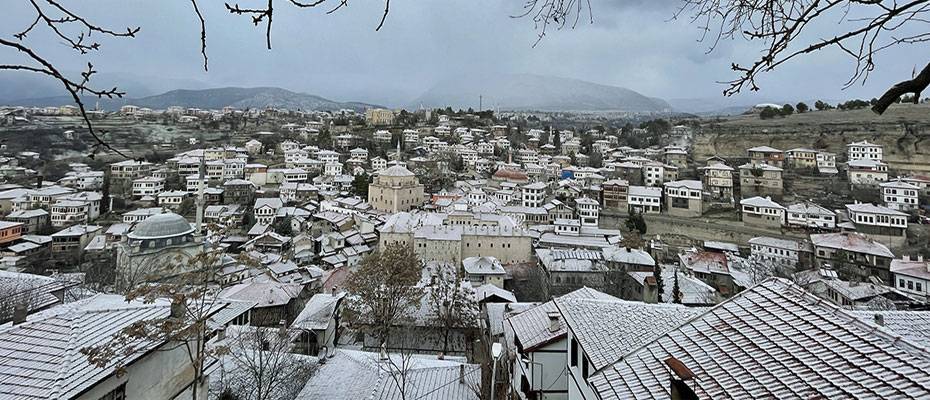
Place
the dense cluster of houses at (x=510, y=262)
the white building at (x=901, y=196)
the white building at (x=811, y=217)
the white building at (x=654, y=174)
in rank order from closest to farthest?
the dense cluster of houses at (x=510, y=262)
the white building at (x=811, y=217)
the white building at (x=901, y=196)
the white building at (x=654, y=174)

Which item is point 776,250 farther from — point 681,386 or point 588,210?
point 681,386

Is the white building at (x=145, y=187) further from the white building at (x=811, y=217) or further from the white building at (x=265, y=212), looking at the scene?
the white building at (x=811, y=217)

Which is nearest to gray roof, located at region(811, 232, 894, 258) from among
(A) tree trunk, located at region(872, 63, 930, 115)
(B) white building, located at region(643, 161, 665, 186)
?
(B) white building, located at region(643, 161, 665, 186)

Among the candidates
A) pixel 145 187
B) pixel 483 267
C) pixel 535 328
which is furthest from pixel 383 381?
pixel 145 187

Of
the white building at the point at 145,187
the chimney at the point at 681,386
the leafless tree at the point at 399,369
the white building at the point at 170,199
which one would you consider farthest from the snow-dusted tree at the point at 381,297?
the white building at the point at 145,187

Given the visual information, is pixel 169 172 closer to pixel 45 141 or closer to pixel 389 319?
pixel 45 141

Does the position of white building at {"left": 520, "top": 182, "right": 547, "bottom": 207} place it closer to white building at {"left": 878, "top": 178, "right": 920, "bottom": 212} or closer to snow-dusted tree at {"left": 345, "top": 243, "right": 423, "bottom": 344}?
white building at {"left": 878, "top": 178, "right": 920, "bottom": 212}
